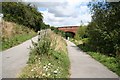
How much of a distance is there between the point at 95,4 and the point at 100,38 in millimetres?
3675

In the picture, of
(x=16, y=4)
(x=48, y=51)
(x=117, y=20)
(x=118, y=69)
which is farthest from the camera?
(x=16, y=4)

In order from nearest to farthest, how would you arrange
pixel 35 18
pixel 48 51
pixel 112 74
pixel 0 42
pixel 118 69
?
pixel 112 74 → pixel 118 69 → pixel 48 51 → pixel 0 42 → pixel 35 18

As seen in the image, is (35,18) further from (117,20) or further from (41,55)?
(41,55)

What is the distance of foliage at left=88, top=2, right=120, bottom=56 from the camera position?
82.5 feet

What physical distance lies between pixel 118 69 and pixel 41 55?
4.33m

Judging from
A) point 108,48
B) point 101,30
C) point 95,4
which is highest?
point 95,4

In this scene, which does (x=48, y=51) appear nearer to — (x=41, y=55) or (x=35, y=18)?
(x=41, y=55)

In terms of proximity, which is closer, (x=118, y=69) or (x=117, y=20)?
(x=118, y=69)

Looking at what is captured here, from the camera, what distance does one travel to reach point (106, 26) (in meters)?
27.0

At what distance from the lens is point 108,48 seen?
27.0 meters

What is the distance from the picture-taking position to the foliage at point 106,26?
82.5 ft

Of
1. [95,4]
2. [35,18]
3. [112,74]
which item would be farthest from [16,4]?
[112,74]

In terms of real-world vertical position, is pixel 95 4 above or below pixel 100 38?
above

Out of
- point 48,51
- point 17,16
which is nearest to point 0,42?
point 48,51
